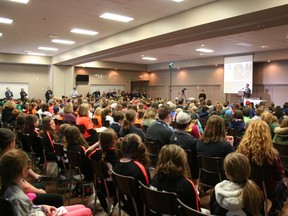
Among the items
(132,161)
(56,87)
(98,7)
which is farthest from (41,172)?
(56,87)

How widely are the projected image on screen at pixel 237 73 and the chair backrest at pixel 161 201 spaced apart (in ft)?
46.7

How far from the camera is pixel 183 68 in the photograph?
20.4m

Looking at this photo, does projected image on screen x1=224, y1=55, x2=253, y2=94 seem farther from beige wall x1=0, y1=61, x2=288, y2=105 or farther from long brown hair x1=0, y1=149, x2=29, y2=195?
long brown hair x1=0, y1=149, x2=29, y2=195

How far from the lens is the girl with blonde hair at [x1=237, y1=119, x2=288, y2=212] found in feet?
9.45

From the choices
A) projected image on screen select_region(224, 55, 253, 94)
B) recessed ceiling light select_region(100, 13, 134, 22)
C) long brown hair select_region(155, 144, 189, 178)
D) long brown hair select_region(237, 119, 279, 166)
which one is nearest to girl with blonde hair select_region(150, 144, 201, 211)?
long brown hair select_region(155, 144, 189, 178)

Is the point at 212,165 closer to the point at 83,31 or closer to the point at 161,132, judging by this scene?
the point at 161,132

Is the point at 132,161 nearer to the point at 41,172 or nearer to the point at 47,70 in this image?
the point at 41,172

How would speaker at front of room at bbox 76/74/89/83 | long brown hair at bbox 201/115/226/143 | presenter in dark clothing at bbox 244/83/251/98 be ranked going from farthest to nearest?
1. speaker at front of room at bbox 76/74/89/83
2. presenter in dark clothing at bbox 244/83/251/98
3. long brown hair at bbox 201/115/226/143

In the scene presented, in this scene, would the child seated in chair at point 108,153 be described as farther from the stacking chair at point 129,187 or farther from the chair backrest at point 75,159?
the stacking chair at point 129,187

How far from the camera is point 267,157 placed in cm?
287

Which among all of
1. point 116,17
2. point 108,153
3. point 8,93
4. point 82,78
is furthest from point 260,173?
point 82,78

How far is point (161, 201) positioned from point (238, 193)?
22.1 inches

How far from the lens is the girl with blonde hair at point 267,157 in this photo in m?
2.88

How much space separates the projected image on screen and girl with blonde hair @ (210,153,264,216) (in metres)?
14.1
